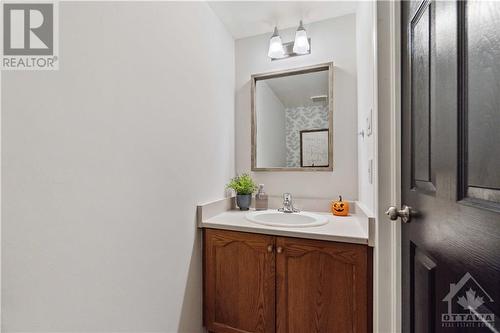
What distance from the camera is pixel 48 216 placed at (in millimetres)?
680

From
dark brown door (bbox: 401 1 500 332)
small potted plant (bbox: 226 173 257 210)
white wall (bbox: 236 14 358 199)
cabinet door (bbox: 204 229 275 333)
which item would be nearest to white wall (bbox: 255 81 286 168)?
white wall (bbox: 236 14 358 199)

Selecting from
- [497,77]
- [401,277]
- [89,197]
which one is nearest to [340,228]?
[401,277]

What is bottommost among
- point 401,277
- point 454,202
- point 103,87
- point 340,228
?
point 401,277

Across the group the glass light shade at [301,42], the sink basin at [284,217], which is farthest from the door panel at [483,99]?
the glass light shade at [301,42]

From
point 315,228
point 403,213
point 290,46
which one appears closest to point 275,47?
point 290,46

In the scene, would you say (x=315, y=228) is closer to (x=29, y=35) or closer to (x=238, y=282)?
(x=238, y=282)

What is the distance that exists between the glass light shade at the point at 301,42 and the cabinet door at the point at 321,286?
1394 millimetres

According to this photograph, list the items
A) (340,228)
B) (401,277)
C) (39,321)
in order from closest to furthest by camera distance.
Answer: (39,321)
(401,277)
(340,228)

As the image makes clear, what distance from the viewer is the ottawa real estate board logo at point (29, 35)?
625mm

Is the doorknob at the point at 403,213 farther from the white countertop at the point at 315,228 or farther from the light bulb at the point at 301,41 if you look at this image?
the light bulb at the point at 301,41

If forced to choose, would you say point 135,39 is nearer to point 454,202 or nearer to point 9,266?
point 9,266

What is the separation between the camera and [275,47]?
5.80 feet

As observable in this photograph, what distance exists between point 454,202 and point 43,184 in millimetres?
1124

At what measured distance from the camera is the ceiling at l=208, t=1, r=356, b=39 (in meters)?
1.57
